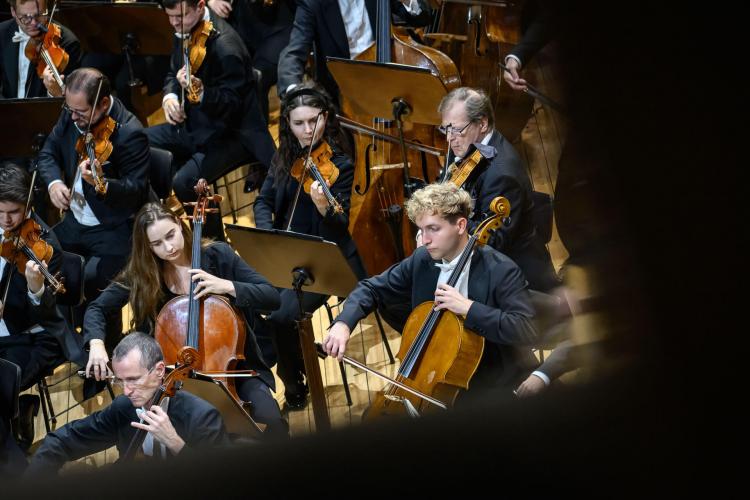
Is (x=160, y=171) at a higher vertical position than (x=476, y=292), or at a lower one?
higher

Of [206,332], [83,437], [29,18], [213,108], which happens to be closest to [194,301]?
[206,332]

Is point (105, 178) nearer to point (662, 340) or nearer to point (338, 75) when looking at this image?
point (338, 75)

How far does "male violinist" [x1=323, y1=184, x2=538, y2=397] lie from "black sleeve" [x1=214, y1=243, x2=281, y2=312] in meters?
0.52

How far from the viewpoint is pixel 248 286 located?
3.31 meters

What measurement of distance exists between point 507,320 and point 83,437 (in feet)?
4.62

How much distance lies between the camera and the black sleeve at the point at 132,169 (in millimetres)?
3975

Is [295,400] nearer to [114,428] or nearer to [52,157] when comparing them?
[114,428]

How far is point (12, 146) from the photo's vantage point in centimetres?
423

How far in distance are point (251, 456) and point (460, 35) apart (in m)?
4.05

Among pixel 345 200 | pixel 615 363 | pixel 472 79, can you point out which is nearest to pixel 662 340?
pixel 615 363

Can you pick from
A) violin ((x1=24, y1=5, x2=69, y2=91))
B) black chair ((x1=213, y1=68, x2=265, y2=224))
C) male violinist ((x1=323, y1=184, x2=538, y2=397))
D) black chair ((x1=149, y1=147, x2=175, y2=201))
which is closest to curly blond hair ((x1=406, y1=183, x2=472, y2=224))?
male violinist ((x1=323, y1=184, x2=538, y2=397))

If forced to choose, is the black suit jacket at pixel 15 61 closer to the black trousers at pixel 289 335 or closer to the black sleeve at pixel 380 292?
the black trousers at pixel 289 335

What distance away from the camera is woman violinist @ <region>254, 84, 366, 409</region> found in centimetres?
361

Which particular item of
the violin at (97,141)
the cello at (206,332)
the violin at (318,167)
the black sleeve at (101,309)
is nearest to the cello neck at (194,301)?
the cello at (206,332)
